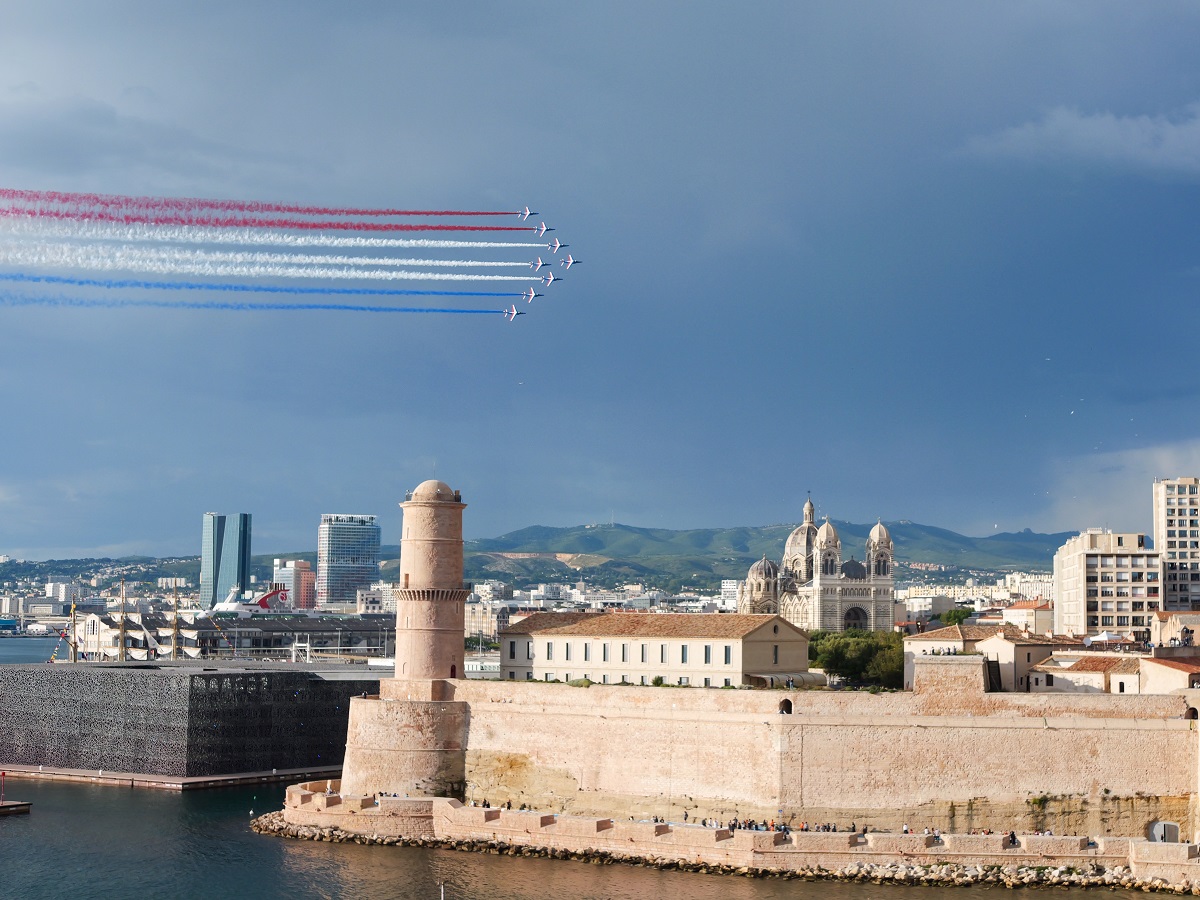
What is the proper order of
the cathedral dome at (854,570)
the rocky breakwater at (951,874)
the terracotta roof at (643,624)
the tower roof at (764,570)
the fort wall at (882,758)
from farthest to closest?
the cathedral dome at (854,570)
the tower roof at (764,570)
the terracotta roof at (643,624)
the fort wall at (882,758)
the rocky breakwater at (951,874)

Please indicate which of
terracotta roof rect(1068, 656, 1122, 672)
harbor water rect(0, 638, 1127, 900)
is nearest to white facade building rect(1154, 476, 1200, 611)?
terracotta roof rect(1068, 656, 1122, 672)

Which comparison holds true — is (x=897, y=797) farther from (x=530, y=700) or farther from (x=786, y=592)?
(x=786, y=592)

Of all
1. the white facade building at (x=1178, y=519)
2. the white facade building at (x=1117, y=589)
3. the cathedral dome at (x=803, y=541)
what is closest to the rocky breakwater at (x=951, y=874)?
the white facade building at (x=1117, y=589)

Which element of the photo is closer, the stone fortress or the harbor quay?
the harbor quay

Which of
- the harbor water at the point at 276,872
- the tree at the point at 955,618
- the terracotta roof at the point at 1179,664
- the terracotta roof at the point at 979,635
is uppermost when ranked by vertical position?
the tree at the point at 955,618

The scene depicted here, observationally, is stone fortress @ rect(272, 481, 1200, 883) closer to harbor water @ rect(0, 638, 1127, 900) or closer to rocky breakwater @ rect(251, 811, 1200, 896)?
rocky breakwater @ rect(251, 811, 1200, 896)

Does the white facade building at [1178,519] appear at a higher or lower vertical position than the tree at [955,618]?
higher

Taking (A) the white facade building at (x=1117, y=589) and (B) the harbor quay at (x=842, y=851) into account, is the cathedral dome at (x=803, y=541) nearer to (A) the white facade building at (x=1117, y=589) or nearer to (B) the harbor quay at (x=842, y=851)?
(A) the white facade building at (x=1117, y=589)
